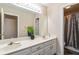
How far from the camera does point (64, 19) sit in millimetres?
2158

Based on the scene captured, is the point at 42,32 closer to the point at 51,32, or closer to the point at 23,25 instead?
the point at 51,32

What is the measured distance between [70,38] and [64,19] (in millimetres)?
503

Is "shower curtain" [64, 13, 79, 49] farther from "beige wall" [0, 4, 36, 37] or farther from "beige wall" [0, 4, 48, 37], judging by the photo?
"beige wall" [0, 4, 36, 37]

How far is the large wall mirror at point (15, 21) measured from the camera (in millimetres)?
1604

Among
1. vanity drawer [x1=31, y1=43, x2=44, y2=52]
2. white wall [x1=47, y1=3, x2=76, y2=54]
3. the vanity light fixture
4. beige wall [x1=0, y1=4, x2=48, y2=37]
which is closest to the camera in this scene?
vanity drawer [x1=31, y1=43, x2=44, y2=52]

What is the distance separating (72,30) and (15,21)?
4.47 ft

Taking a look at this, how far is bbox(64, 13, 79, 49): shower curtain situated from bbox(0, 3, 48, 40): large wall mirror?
73cm

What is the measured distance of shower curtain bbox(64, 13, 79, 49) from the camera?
79.9 inches

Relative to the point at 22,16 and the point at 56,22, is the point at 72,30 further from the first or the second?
the point at 22,16

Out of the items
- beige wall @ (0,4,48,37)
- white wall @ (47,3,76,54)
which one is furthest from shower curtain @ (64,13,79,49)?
beige wall @ (0,4,48,37)

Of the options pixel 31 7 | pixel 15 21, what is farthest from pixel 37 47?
pixel 31 7

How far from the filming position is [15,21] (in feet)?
5.71

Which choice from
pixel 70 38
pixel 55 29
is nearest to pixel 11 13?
pixel 55 29

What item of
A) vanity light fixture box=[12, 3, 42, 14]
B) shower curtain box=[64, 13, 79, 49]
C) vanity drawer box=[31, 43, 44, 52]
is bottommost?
vanity drawer box=[31, 43, 44, 52]
